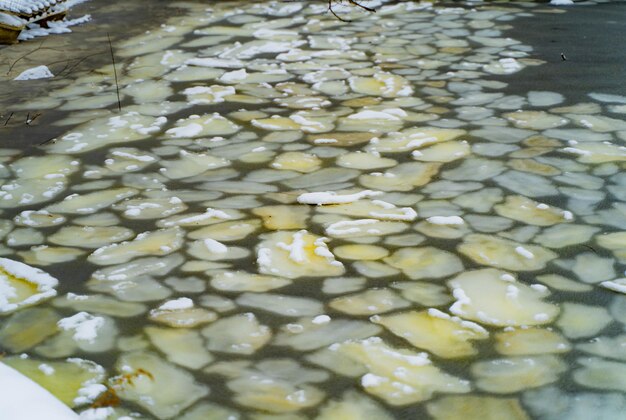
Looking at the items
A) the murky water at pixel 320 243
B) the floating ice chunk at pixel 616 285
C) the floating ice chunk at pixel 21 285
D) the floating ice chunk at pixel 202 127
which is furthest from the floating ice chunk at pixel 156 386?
the floating ice chunk at pixel 202 127

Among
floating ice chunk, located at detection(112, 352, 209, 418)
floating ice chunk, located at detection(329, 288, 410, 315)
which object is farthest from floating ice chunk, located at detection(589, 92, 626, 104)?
floating ice chunk, located at detection(112, 352, 209, 418)

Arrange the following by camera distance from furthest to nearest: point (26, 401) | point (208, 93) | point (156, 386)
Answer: point (208, 93) < point (156, 386) < point (26, 401)

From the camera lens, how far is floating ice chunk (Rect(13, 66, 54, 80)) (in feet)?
13.5

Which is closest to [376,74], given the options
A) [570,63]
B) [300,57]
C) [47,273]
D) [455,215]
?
[300,57]

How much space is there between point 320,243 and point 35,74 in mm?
2459

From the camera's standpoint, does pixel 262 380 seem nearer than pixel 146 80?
Yes

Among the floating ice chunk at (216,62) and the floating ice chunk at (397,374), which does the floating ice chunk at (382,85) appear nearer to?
the floating ice chunk at (216,62)

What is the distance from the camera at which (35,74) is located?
415 centimetres

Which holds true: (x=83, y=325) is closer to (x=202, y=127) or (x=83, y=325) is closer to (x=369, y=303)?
(x=369, y=303)

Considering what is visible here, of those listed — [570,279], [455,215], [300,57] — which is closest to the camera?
[570,279]

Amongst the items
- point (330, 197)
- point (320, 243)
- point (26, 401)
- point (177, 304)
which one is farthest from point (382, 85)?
point (26, 401)

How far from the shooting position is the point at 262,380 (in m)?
1.72

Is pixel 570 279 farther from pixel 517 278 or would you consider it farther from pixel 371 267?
pixel 371 267

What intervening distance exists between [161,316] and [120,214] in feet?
2.26
